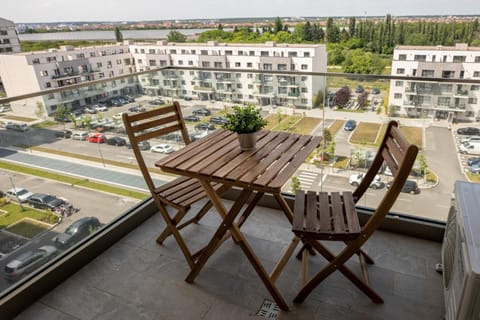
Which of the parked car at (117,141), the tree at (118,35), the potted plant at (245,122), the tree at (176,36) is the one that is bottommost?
the parked car at (117,141)

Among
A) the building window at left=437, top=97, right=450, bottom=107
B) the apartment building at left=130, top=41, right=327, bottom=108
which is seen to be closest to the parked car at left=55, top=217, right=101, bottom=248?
the apartment building at left=130, top=41, right=327, bottom=108

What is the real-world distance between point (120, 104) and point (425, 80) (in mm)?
2573

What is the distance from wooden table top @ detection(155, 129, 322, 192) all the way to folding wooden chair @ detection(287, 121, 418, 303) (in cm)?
33

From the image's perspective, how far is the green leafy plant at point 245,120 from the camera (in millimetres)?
2021

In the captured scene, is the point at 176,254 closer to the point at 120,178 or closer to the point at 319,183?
the point at 120,178

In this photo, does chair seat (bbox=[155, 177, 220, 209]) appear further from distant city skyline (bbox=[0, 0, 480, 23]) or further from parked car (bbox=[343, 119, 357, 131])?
distant city skyline (bbox=[0, 0, 480, 23])

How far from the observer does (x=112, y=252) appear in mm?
2570

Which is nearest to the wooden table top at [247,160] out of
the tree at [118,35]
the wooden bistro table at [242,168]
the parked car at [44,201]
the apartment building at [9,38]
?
the wooden bistro table at [242,168]

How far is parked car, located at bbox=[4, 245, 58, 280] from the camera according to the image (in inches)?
81.6

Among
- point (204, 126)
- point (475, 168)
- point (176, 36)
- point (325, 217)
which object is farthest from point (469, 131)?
point (176, 36)

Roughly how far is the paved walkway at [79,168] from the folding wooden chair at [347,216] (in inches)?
55.5

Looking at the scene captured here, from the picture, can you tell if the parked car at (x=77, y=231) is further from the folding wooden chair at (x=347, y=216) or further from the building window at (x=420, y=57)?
the building window at (x=420, y=57)

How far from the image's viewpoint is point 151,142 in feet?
8.63

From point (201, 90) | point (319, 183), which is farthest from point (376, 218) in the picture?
point (201, 90)
